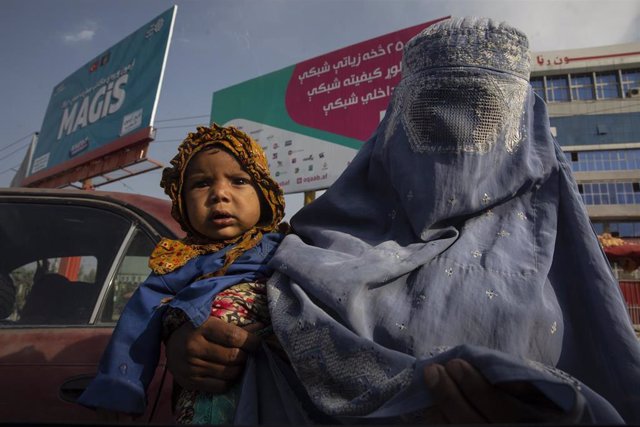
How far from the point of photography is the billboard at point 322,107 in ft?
23.4

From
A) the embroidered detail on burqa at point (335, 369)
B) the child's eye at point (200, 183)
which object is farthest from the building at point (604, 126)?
the embroidered detail on burqa at point (335, 369)

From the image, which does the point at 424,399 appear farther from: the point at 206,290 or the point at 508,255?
the point at 206,290

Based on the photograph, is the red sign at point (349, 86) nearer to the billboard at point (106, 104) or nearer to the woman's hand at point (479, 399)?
the billboard at point (106, 104)

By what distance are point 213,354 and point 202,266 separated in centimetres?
28

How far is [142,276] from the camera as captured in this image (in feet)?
6.57

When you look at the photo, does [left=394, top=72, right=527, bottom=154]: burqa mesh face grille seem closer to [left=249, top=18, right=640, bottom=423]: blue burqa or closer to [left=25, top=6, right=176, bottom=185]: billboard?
[left=249, top=18, right=640, bottom=423]: blue burqa

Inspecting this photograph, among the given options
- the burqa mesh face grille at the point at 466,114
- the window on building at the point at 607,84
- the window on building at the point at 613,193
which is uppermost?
the window on building at the point at 607,84

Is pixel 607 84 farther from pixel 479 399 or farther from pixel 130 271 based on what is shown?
pixel 479 399

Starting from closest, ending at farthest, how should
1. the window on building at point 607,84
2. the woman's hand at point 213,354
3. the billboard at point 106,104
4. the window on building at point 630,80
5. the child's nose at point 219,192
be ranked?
the woman's hand at point 213,354
the child's nose at point 219,192
the billboard at point 106,104
the window on building at point 630,80
the window on building at point 607,84

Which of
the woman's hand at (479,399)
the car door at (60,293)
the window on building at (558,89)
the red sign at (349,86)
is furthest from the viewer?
the window on building at (558,89)

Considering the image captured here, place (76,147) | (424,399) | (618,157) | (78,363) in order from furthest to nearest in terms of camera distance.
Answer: (618,157) < (76,147) < (78,363) < (424,399)

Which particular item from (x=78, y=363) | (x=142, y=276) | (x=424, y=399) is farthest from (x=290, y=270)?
(x=142, y=276)

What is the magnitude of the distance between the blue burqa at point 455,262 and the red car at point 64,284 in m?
0.89

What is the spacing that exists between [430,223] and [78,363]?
4.34 ft
